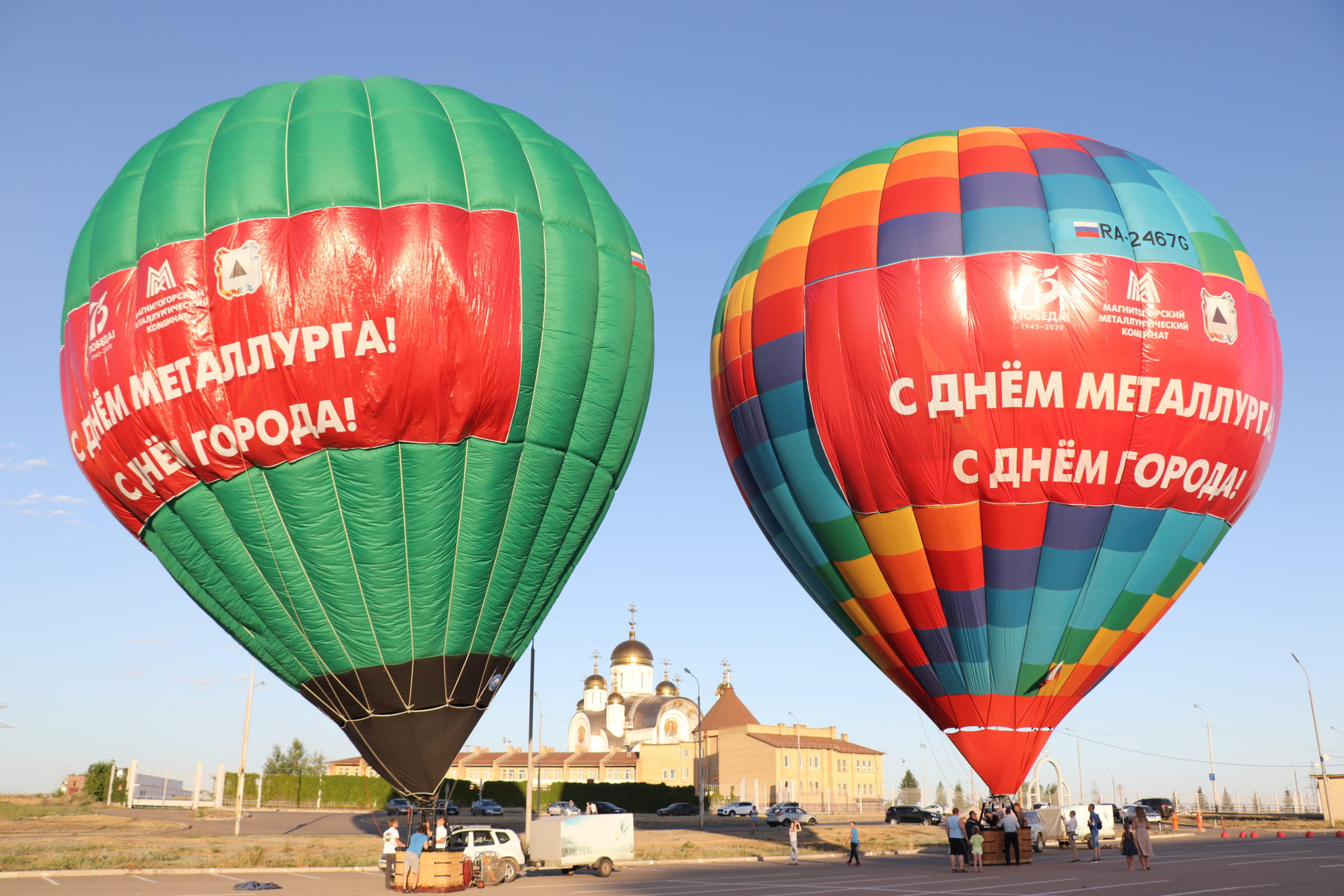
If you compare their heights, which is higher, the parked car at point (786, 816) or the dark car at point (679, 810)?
the parked car at point (786, 816)

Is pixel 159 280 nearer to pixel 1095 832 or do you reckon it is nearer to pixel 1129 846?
pixel 1129 846

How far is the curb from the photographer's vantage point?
2255 centimetres

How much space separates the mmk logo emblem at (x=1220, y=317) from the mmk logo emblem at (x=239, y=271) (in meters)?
17.2

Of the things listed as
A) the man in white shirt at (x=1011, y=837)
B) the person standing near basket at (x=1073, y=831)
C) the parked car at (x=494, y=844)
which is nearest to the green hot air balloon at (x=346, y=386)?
the parked car at (x=494, y=844)

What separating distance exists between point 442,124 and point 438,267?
127 inches

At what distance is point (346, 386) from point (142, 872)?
14.2 m

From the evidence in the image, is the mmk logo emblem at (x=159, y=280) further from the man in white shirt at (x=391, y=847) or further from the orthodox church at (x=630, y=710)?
the orthodox church at (x=630, y=710)

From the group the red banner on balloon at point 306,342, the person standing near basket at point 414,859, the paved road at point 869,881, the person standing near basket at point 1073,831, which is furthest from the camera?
the person standing near basket at point 1073,831

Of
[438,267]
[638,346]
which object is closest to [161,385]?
[438,267]

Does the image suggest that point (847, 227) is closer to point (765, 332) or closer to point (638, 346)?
point (765, 332)

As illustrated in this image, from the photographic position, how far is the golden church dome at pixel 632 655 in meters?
102

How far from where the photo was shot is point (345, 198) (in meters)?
16.9

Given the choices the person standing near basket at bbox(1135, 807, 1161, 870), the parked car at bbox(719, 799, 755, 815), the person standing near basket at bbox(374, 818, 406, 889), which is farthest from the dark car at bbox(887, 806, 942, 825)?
the person standing near basket at bbox(374, 818, 406, 889)

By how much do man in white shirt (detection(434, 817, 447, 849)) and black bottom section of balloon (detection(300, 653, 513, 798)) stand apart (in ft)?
4.73
